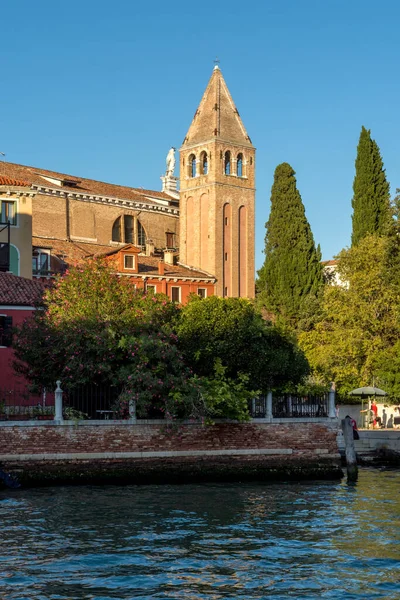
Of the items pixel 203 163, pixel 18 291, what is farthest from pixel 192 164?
pixel 18 291

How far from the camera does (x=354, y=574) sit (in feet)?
40.5

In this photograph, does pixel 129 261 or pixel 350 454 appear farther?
pixel 129 261

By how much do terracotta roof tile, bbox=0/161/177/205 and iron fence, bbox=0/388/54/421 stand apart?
26.6m

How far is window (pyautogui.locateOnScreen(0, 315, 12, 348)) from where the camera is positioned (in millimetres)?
26859

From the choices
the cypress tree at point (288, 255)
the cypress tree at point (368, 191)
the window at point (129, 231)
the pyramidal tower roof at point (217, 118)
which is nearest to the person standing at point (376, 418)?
the cypress tree at point (368, 191)

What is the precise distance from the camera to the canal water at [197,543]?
1162cm

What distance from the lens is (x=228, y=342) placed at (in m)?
23.4

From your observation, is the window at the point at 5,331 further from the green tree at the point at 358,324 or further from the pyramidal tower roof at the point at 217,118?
the pyramidal tower roof at the point at 217,118

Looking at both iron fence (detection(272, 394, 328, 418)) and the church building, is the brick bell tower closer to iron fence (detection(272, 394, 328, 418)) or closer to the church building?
the church building

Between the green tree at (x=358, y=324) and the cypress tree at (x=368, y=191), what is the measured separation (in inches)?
184

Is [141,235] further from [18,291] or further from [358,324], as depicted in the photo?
[18,291]

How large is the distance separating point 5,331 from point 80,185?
30.3 metres

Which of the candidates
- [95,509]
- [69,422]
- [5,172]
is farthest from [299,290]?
[95,509]

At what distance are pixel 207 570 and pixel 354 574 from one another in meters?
1.91
